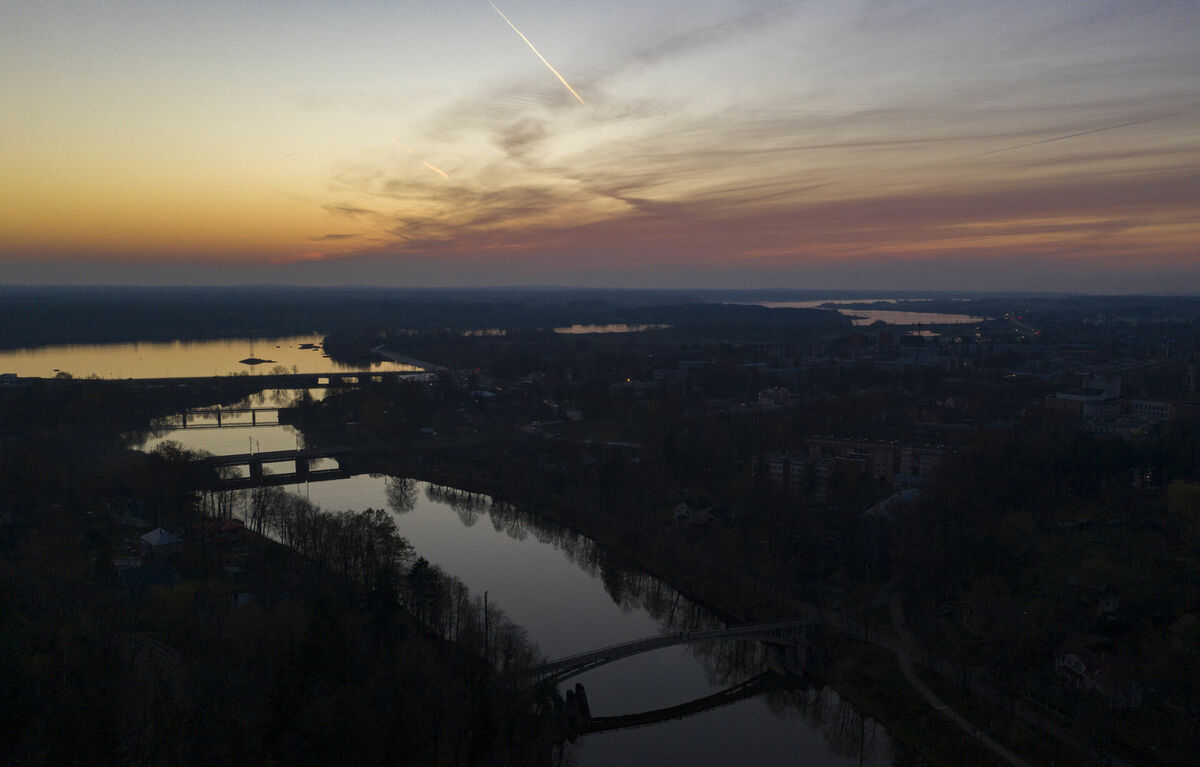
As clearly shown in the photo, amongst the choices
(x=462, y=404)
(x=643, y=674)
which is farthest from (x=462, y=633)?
(x=462, y=404)

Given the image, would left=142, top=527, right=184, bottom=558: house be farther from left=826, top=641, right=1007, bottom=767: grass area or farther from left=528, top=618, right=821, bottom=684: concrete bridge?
left=826, top=641, right=1007, bottom=767: grass area

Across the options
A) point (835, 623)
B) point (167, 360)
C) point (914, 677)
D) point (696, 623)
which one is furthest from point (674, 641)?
point (167, 360)

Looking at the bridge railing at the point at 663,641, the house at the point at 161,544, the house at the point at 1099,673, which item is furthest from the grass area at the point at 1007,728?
the house at the point at 161,544

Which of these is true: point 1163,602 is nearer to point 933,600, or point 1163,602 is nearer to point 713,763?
point 933,600

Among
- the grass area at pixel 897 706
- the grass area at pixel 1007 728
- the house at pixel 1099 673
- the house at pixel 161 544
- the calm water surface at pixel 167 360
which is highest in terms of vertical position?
the calm water surface at pixel 167 360

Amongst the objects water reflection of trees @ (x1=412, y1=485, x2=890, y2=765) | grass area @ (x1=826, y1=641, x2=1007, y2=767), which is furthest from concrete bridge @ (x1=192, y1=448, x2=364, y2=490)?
grass area @ (x1=826, y1=641, x2=1007, y2=767)

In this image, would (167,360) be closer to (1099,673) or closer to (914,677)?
(914,677)

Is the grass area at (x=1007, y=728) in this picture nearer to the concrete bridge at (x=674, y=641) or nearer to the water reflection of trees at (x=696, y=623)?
the water reflection of trees at (x=696, y=623)
